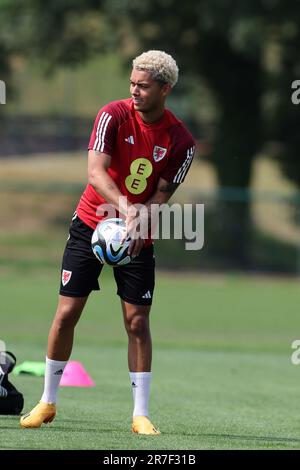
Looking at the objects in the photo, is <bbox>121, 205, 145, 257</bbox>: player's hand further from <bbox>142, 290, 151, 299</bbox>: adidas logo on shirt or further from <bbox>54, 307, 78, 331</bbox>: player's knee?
<bbox>54, 307, 78, 331</bbox>: player's knee

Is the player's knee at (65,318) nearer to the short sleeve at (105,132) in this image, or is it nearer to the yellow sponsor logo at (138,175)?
the yellow sponsor logo at (138,175)

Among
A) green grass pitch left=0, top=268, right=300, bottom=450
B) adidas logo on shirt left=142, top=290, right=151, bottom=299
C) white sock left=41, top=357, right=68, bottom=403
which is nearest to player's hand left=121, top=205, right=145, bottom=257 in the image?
adidas logo on shirt left=142, top=290, right=151, bottom=299

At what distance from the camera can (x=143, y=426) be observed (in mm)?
6988

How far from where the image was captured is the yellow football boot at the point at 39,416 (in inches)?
278

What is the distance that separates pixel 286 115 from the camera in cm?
3375

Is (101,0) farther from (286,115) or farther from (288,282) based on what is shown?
(288,282)

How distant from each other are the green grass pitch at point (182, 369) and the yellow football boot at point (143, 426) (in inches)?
2.7

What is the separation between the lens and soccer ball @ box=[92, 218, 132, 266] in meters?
6.86

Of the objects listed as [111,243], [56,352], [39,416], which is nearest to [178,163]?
[111,243]

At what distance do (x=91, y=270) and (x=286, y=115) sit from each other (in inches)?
1071

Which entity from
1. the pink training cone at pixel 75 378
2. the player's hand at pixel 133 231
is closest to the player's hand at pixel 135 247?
the player's hand at pixel 133 231

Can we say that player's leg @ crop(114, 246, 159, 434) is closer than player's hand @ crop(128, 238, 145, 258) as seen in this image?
No

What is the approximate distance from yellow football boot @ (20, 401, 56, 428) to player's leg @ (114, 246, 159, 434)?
53cm

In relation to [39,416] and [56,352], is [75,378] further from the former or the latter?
[39,416]
